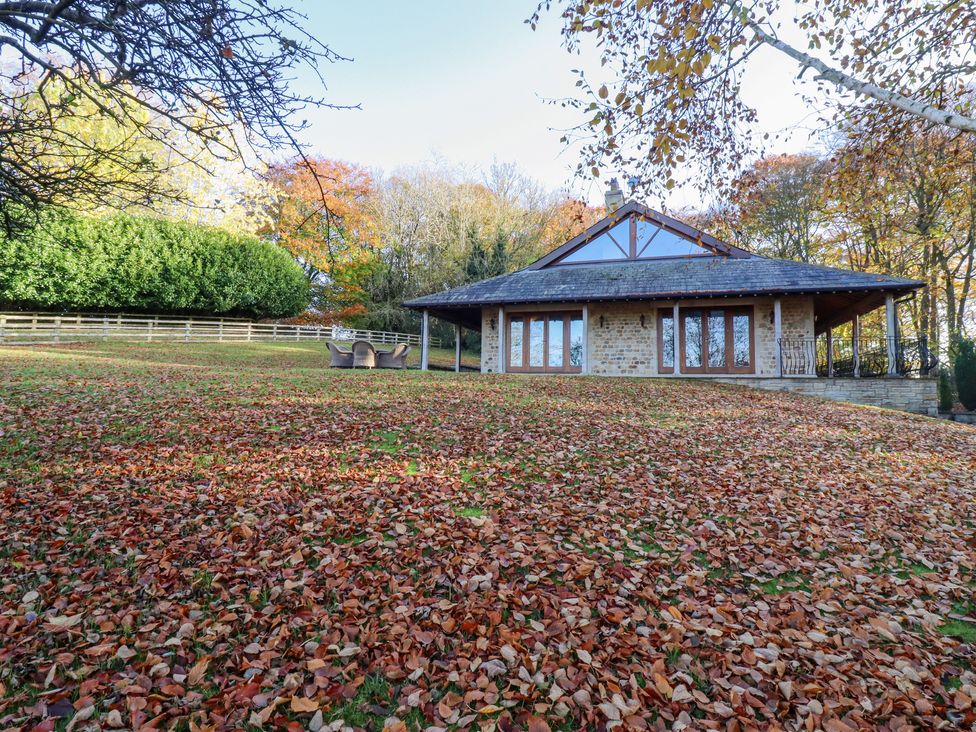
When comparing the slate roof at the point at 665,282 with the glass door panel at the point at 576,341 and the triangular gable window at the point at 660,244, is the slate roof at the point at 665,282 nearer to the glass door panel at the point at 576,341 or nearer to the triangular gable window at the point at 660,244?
the triangular gable window at the point at 660,244

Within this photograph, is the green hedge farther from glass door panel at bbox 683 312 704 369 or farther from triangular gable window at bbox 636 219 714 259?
glass door panel at bbox 683 312 704 369

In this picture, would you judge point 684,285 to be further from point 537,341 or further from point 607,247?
point 537,341

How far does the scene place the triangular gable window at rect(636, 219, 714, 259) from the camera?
646 inches

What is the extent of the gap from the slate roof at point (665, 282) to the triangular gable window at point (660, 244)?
9.5 inches

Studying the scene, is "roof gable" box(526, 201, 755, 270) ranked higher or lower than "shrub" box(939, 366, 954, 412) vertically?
higher

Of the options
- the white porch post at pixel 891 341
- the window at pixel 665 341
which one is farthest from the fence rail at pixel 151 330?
the white porch post at pixel 891 341

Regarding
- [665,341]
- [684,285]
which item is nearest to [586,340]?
[665,341]

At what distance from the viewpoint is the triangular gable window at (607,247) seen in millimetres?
17156

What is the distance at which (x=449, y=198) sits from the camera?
3041cm

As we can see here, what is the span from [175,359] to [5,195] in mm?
13527

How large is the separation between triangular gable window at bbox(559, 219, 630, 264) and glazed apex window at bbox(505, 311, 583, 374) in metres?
2.31

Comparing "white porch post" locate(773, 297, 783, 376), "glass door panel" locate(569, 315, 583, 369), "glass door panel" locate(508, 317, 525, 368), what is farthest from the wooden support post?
"white porch post" locate(773, 297, 783, 376)

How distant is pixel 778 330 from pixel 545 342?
6883 mm

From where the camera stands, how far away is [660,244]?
55.1ft
